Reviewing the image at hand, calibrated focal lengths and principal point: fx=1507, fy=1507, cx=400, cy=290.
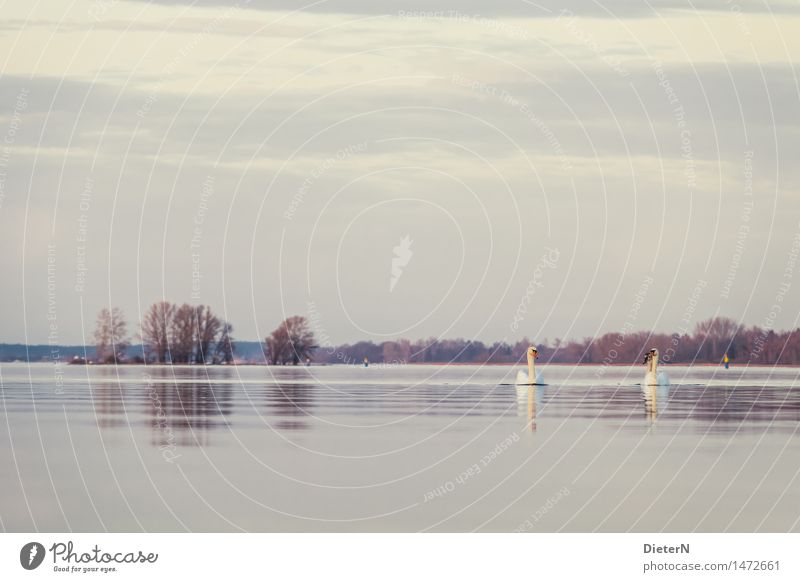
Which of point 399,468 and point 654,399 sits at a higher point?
point 654,399

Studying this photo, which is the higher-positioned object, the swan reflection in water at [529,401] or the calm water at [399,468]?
the swan reflection in water at [529,401]

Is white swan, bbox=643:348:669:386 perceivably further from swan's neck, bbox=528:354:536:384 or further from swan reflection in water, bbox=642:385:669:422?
swan's neck, bbox=528:354:536:384

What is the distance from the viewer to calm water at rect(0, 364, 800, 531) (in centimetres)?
1912

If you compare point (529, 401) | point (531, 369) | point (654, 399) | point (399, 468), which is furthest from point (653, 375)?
point (399, 468)

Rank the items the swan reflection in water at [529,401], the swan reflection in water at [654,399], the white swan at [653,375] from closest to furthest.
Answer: the swan reflection in water at [529,401] → the swan reflection in water at [654,399] → the white swan at [653,375]

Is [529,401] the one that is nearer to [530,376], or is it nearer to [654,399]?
[654,399]

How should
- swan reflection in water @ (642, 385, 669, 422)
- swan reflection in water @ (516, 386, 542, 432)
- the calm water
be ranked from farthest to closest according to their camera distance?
swan reflection in water @ (642, 385, 669, 422) → swan reflection in water @ (516, 386, 542, 432) → the calm water

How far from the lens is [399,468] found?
23.3m

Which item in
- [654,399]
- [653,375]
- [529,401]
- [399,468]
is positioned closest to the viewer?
[399,468]

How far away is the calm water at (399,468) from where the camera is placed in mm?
19125

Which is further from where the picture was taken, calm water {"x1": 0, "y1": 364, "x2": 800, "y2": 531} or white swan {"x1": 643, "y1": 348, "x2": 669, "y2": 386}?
white swan {"x1": 643, "y1": 348, "x2": 669, "y2": 386}

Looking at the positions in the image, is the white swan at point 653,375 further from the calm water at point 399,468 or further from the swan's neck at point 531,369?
the calm water at point 399,468

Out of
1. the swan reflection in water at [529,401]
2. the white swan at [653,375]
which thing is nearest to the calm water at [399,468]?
the swan reflection in water at [529,401]

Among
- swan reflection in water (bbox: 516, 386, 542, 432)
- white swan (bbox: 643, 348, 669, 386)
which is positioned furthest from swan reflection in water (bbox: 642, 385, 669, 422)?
swan reflection in water (bbox: 516, 386, 542, 432)
